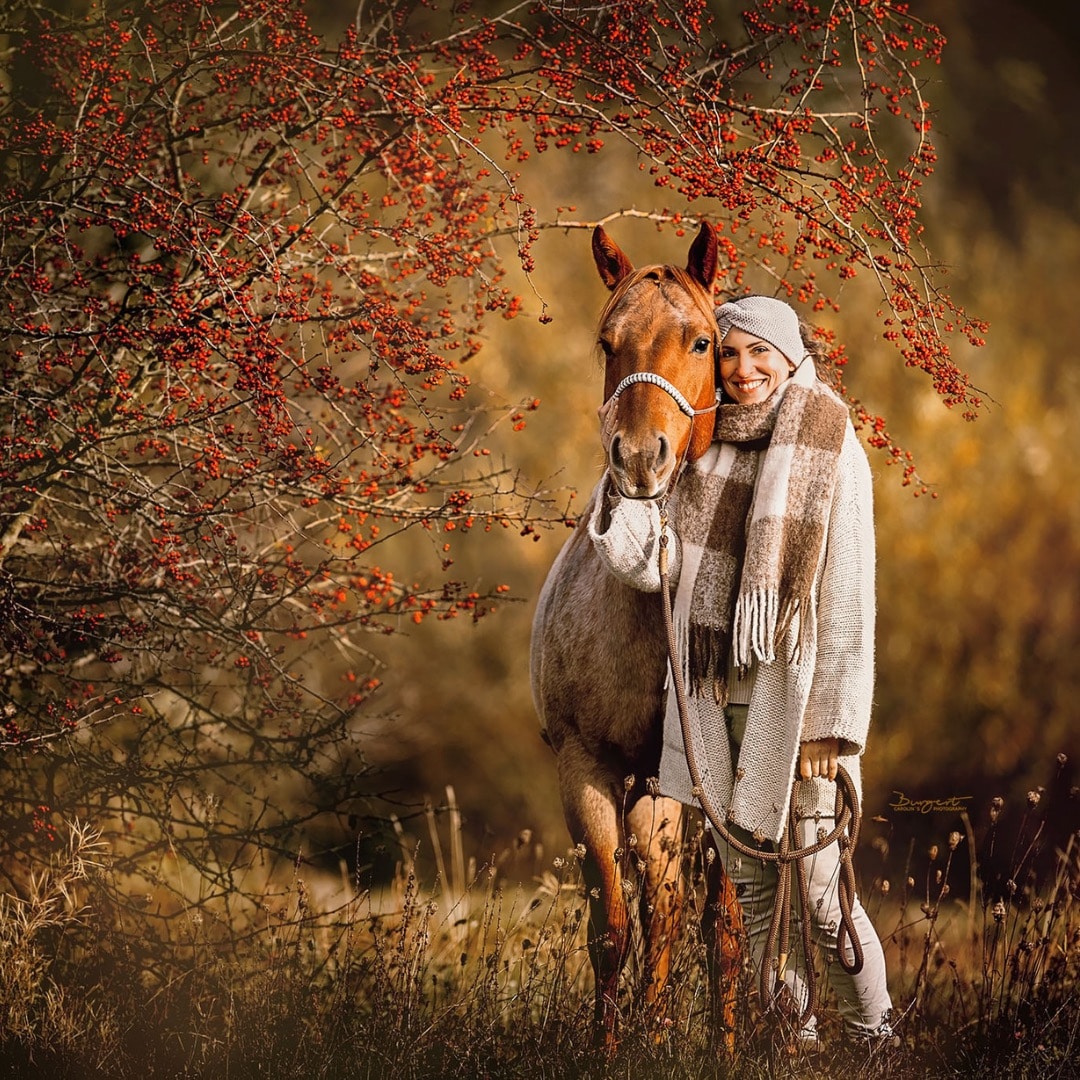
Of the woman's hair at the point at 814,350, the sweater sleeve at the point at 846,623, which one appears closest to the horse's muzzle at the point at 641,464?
the sweater sleeve at the point at 846,623

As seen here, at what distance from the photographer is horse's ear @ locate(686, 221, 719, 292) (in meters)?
2.73

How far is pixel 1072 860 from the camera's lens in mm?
4395

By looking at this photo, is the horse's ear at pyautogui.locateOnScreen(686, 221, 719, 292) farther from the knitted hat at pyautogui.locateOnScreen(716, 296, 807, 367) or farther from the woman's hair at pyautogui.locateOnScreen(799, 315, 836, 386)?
the woman's hair at pyautogui.locateOnScreen(799, 315, 836, 386)

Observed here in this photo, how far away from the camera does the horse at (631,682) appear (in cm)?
265

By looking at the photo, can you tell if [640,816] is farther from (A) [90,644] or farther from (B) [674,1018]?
(A) [90,644]

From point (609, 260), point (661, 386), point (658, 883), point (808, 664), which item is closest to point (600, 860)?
point (658, 883)

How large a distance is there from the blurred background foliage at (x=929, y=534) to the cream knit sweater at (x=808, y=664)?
1.57 meters

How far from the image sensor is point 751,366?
2.77m

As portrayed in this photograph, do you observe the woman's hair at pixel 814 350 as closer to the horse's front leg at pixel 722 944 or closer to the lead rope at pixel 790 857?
the lead rope at pixel 790 857

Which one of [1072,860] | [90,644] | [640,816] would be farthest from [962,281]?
[90,644]

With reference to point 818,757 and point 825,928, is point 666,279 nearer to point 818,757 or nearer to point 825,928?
point 818,757

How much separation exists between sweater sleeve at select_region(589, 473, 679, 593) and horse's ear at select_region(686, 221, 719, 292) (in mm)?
534

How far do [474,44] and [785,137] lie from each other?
1.01 meters

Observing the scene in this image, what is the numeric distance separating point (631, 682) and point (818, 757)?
1.69 feet
